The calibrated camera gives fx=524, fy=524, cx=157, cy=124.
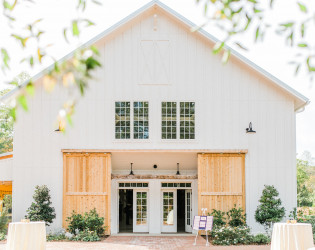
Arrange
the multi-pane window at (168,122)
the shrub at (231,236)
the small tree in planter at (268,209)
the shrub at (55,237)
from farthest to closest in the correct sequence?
1. the multi-pane window at (168,122)
2. the small tree in planter at (268,209)
3. the shrub at (55,237)
4. the shrub at (231,236)

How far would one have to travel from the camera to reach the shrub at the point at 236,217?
18.5 meters

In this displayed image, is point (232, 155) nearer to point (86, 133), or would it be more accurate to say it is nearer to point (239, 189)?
point (239, 189)

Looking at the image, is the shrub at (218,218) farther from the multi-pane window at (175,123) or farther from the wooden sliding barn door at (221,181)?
the multi-pane window at (175,123)

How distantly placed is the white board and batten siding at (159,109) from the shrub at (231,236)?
2150 millimetres

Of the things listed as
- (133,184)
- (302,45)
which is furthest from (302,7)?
(133,184)

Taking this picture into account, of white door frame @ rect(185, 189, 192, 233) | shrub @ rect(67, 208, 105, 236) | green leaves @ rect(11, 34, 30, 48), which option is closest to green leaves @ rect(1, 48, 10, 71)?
green leaves @ rect(11, 34, 30, 48)

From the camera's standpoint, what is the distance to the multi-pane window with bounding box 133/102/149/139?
767 inches

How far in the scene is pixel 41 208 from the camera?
60.4 ft

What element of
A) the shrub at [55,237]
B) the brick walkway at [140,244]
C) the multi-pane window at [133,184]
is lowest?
the brick walkway at [140,244]

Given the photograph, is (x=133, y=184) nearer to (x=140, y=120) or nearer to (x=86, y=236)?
(x=140, y=120)

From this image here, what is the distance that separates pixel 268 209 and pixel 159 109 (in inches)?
209

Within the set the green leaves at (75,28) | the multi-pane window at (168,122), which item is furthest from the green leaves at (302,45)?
the multi-pane window at (168,122)

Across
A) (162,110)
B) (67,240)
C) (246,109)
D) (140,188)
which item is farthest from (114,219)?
(246,109)

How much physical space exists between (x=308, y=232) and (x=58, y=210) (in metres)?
9.69
